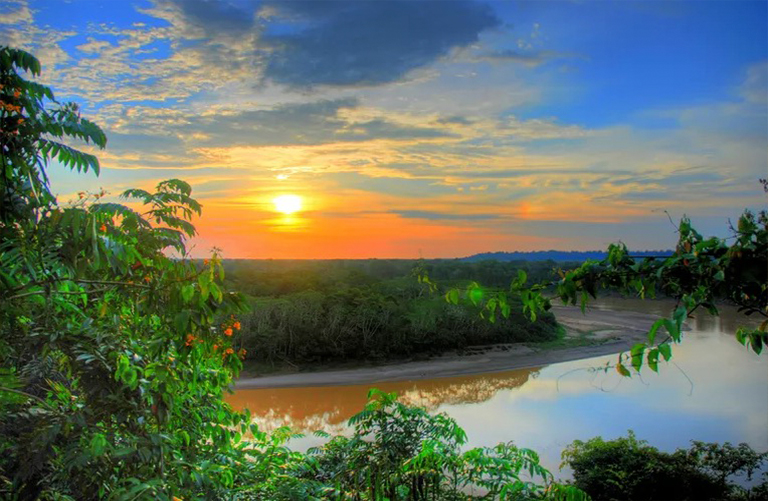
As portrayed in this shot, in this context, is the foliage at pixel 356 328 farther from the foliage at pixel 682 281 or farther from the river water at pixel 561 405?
the foliage at pixel 682 281

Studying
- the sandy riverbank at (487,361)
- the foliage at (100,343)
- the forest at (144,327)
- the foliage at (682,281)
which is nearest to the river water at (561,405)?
the sandy riverbank at (487,361)

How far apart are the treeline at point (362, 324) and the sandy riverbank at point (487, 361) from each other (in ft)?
2.12

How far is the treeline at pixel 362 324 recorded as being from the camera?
16.0 meters

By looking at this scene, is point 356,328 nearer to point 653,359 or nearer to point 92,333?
point 92,333

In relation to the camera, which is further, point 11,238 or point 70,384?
point 70,384

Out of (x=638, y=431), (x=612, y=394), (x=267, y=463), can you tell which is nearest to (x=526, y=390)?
(x=612, y=394)

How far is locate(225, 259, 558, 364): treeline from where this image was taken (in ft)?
52.6

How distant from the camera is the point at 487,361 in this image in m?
17.0

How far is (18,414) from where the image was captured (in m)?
2.45

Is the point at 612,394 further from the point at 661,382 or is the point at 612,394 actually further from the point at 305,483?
the point at 305,483

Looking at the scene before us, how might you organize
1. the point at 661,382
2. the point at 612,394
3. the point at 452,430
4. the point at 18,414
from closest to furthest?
1. the point at 18,414
2. the point at 452,430
3. the point at 612,394
4. the point at 661,382

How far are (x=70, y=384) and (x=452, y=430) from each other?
246 centimetres

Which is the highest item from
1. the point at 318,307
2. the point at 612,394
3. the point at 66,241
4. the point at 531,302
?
the point at 66,241

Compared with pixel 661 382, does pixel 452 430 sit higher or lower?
higher
